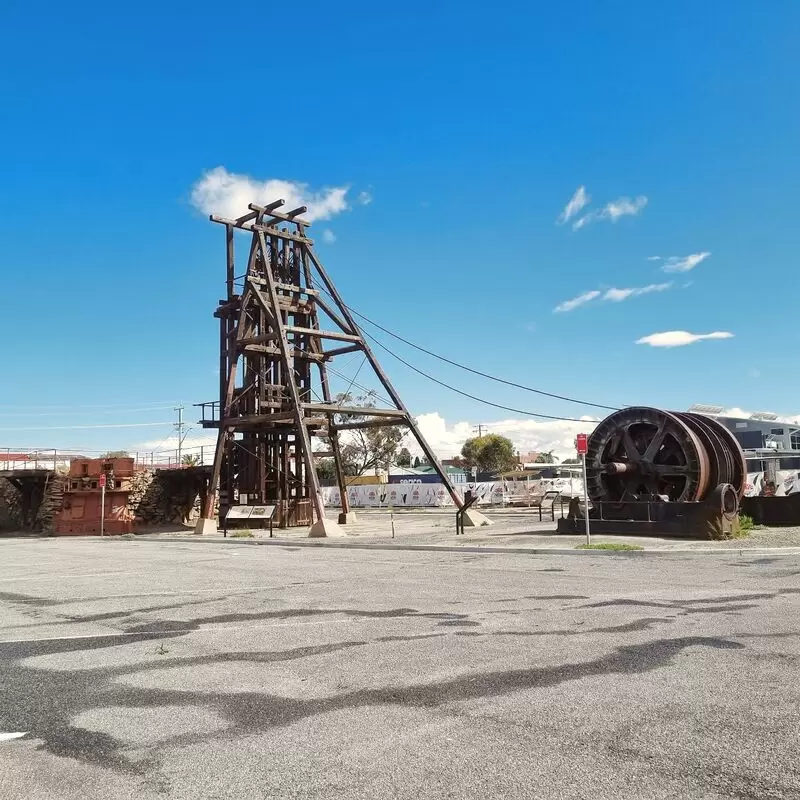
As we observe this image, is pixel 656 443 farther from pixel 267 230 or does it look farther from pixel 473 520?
pixel 267 230

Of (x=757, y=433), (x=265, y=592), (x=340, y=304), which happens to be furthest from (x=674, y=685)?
(x=757, y=433)

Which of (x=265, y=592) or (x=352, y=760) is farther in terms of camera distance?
(x=265, y=592)

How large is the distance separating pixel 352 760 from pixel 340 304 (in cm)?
2922

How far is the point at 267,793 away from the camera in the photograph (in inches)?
153

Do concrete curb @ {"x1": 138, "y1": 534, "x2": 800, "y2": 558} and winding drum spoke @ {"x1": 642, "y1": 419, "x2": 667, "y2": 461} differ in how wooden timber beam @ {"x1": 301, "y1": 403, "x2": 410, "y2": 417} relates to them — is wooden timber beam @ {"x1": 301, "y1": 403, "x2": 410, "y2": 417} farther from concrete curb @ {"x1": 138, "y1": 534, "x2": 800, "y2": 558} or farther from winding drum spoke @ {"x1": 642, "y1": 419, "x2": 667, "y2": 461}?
winding drum spoke @ {"x1": 642, "y1": 419, "x2": 667, "y2": 461}

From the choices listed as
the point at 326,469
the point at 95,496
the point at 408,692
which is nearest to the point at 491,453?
the point at 326,469

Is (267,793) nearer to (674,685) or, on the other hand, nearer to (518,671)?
(518,671)

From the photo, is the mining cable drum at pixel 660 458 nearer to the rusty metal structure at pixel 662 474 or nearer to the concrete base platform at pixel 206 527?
the rusty metal structure at pixel 662 474

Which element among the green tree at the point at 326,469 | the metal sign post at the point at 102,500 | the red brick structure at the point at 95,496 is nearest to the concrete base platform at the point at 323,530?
the metal sign post at the point at 102,500

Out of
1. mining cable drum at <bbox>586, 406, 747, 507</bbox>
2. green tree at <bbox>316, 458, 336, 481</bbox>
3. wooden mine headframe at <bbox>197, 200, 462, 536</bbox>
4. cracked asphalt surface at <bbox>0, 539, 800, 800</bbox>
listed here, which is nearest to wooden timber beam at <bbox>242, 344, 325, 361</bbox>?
wooden mine headframe at <bbox>197, 200, 462, 536</bbox>

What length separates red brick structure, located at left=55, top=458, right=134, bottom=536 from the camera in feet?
119

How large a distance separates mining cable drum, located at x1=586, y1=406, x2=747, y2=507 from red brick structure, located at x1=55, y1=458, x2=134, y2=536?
78.2 ft

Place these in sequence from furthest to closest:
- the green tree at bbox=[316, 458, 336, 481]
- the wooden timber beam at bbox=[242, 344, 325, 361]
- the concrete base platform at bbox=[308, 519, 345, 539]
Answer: the green tree at bbox=[316, 458, 336, 481], the wooden timber beam at bbox=[242, 344, 325, 361], the concrete base platform at bbox=[308, 519, 345, 539]

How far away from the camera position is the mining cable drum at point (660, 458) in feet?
67.7
